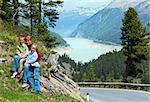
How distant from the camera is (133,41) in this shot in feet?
179

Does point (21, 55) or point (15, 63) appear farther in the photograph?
point (15, 63)

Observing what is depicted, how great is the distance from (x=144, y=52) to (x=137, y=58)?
1.29 metres

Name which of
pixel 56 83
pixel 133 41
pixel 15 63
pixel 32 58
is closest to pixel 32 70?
pixel 32 58

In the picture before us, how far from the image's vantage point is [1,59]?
18.2 m

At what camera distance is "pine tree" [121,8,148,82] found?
53.6 meters

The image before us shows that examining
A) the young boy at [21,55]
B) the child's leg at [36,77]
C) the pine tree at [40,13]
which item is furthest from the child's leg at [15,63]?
the pine tree at [40,13]

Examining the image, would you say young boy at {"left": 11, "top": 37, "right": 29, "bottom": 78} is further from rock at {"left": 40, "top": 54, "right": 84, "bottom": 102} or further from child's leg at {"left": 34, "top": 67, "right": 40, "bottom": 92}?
rock at {"left": 40, "top": 54, "right": 84, "bottom": 102}

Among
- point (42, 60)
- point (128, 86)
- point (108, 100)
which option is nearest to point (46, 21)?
point (128, 86)

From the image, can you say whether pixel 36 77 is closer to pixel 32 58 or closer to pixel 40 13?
pixel 32 58

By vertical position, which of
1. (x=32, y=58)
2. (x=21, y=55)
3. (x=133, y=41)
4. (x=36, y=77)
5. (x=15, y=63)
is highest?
(x=133, y=41)

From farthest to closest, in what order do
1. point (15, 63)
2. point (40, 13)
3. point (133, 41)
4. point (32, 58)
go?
point (133, 41), point (40, 13), point (15, 63), point (32, 58)

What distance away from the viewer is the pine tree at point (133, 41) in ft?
176

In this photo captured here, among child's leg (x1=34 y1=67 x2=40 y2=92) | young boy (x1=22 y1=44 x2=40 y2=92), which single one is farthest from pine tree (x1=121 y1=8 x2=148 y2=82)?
young boy (x1=22 y1=44 x2=40 y2=92)

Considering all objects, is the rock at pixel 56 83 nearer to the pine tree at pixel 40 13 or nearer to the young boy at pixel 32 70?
the young boy at pixel 32 70
